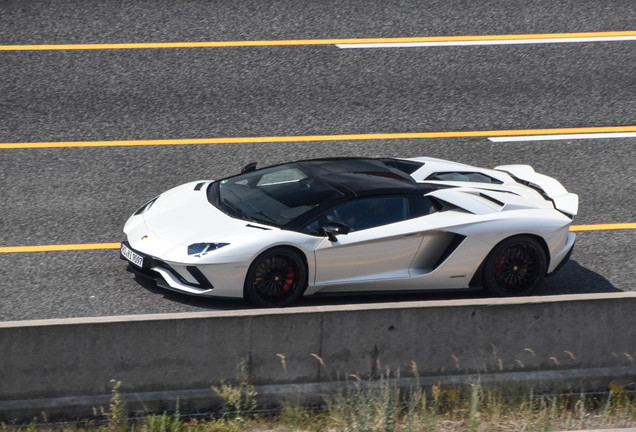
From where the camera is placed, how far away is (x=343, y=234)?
8383 millimetres

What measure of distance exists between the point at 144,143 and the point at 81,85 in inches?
71.1

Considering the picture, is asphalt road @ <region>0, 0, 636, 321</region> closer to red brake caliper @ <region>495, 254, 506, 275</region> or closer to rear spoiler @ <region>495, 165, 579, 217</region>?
red brake caliper @ <region>495, 254, 506, 275</region>

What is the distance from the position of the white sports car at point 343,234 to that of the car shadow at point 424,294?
20 centimetres

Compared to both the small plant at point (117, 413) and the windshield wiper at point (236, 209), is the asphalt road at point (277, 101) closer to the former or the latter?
the windshield wiper at point (236, 209)

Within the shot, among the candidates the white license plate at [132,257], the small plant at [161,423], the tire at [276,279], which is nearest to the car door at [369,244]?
the tire at [276,279]

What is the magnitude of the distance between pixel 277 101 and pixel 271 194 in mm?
4837

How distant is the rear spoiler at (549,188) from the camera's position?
30.9 feet

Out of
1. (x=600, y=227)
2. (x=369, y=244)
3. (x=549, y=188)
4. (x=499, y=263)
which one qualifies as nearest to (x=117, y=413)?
(x=369, y=244)

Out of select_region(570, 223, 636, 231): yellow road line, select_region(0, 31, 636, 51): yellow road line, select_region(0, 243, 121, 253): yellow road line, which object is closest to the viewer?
select_region(0, 243, 121, 253): yellow road line

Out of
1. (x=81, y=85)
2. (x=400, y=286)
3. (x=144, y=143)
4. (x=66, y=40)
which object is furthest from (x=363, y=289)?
(x=66, y=40)

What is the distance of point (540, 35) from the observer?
51.3 feet

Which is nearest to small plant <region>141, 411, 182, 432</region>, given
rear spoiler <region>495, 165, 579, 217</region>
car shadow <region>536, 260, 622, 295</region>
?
car shadow <region>536, 260, 622, 295</region>

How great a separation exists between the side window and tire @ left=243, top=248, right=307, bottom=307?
34 cm

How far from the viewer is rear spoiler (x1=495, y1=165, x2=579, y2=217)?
9.41 meters
